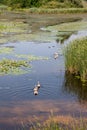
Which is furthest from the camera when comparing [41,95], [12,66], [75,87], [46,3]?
[46,3]

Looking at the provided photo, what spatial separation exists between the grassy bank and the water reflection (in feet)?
0.84

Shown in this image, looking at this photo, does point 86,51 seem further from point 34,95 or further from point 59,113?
point 59,113

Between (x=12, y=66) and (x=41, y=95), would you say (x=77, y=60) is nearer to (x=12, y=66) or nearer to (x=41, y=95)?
(x=41, y=95)

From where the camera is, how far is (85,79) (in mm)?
14195

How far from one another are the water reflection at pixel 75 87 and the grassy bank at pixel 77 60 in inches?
10.1

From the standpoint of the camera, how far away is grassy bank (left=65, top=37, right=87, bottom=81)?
1402 cm

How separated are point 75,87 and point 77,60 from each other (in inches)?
47.6

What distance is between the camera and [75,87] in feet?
45.5

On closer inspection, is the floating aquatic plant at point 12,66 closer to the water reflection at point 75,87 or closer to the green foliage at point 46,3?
the water reflection at point 75,87

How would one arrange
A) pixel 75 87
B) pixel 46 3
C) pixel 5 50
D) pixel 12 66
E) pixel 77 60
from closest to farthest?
pixel 75 87
pixel 77 60
pixel 12 66
pixel 5 50
pixel 46 3

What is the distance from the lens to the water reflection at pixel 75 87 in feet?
41.9

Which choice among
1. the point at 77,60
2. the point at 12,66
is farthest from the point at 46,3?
the point at 77,60

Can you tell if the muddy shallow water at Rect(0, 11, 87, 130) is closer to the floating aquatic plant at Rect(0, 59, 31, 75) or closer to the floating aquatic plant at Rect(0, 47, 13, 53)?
the floating aquatic plant at Rect(0, 59, 31, 75)

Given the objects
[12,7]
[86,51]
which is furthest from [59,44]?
[12,7]
